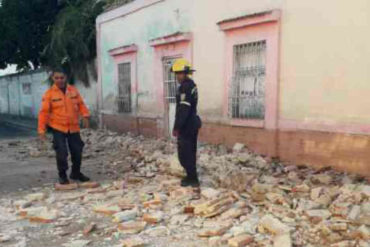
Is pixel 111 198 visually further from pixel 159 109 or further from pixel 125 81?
pixel 125 81

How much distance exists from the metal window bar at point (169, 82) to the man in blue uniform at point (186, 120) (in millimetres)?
4345

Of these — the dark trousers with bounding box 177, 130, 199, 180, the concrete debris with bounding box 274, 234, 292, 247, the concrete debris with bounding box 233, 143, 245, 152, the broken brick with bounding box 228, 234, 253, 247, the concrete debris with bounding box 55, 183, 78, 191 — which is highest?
the dark trousers with bounding box 177, 130, 199, 180

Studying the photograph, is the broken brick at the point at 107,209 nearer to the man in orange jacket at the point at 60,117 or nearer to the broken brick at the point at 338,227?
the man in orange jacket at the point at 60,117

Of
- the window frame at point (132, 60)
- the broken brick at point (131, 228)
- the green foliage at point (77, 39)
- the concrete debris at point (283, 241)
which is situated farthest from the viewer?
the green foliage at point (77, 39)

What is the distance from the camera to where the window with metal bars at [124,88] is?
1177cm

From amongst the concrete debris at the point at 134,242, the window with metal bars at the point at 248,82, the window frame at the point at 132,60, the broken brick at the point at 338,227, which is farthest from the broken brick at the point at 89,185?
the window frame at the point at 132,60

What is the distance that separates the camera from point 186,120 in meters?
5.50

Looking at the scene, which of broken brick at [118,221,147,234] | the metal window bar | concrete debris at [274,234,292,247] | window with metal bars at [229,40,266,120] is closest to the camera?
concrete debris at [274,234,292,247]

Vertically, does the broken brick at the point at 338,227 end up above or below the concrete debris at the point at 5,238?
above

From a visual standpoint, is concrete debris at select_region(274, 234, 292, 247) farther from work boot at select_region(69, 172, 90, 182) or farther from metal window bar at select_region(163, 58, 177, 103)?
metal window bar at select_region(163, 58, 177, 103)

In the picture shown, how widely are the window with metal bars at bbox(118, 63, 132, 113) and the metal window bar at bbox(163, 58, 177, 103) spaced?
1.92 m

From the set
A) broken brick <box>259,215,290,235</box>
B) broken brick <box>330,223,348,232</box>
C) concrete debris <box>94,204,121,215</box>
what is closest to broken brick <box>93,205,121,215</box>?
concrete debris <box>94,204,121,215</box>

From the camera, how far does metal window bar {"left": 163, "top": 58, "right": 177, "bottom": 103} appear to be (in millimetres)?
9953

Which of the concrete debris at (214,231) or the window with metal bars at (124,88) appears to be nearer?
the concrete debris at (214,231)
